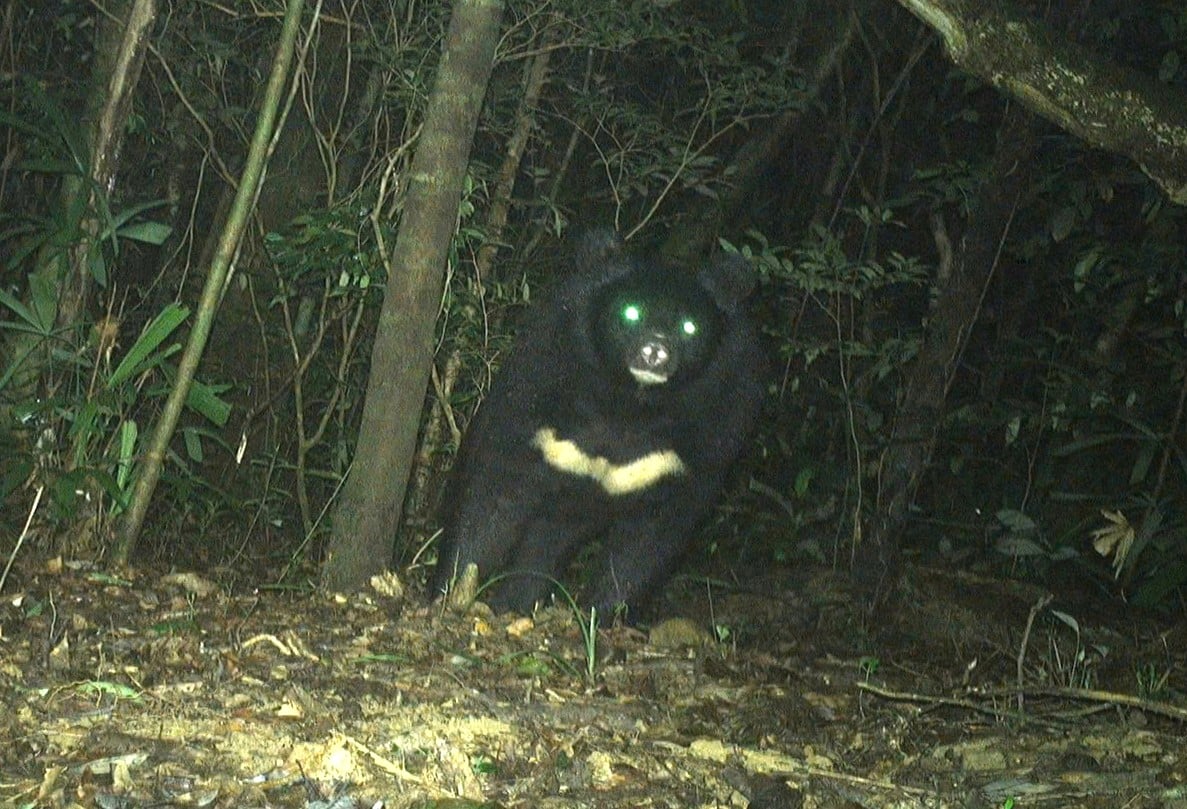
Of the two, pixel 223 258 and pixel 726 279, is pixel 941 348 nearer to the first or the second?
pixel 726 279

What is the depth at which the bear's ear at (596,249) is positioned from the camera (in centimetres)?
544

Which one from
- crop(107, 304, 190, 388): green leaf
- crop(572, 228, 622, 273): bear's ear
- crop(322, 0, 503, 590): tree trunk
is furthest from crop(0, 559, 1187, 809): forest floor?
crop(572, 228, 622, 273): bear's ear

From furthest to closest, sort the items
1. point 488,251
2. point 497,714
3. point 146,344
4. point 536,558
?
point 488,251 < point 536,558 < point 146,344 < point 497,714

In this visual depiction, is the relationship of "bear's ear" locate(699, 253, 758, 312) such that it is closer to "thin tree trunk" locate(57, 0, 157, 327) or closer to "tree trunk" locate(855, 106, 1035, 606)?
"tree trunk" locate(855, 106, 1035, 606)

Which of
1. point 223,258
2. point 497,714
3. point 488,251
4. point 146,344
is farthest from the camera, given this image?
point 488,251

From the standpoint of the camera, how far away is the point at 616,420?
5383 millimetres

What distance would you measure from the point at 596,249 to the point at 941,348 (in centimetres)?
124

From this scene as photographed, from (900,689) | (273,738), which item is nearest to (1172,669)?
(900,689)

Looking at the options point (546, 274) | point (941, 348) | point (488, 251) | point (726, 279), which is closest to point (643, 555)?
point (726, 279)

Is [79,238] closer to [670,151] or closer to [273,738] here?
[273,738]

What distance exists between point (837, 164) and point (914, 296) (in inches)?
37.4

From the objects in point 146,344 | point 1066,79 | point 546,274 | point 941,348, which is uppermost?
point 1066,79

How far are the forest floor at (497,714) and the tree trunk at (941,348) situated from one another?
2.20ft

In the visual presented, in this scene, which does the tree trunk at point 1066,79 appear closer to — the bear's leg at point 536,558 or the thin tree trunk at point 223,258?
the thin tree trunk at point 223,258
